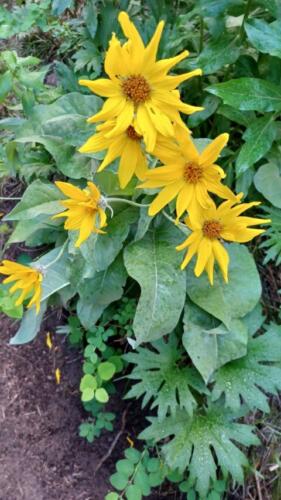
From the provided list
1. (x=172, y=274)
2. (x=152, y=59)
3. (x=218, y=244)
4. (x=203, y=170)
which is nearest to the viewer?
(x=152, y=59)

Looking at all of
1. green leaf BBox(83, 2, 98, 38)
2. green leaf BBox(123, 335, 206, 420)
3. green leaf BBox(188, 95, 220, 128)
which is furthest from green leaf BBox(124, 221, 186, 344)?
green leaf BBox(83, 2, 98, 38)

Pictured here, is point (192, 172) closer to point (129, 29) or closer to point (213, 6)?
point (129, 29)

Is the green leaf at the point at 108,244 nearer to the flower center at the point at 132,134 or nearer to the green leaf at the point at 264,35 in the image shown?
the flower center at the point at 132,134

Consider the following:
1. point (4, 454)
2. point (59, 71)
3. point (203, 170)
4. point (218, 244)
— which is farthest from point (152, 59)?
point (4, 454)

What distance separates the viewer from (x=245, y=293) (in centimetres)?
151

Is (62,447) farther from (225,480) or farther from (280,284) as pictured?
(280,284)

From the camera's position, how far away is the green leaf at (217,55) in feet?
4.83

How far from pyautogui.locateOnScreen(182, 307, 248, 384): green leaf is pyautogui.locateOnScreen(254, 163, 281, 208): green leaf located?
1.16 ft

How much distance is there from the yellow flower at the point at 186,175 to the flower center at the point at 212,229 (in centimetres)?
6

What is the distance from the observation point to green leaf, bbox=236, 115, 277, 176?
54.6 inches

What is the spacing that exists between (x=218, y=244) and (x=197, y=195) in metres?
0.14

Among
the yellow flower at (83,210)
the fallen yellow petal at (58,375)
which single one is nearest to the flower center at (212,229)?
the yellow flower at (83,210)

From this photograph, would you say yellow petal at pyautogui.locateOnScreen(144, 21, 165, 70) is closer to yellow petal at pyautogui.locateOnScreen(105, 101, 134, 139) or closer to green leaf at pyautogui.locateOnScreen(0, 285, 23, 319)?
yellow petal at pyautogui.locateOnScreen(105, 101, 134, 139)

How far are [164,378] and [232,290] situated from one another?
29 cm
